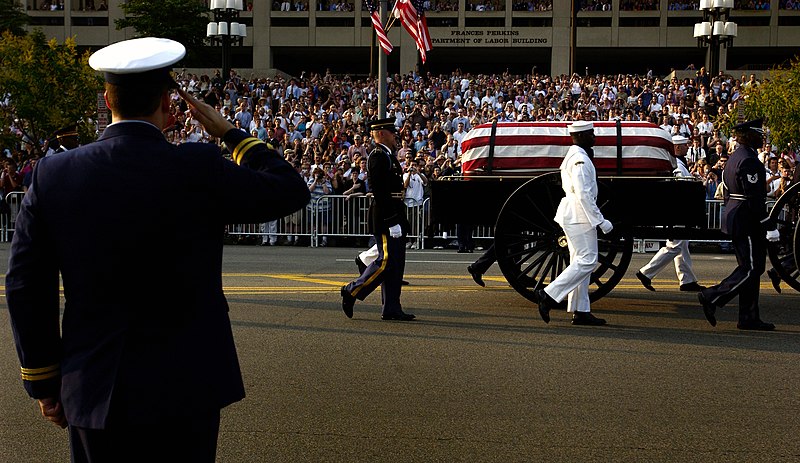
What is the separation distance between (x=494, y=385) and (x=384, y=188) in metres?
3.12

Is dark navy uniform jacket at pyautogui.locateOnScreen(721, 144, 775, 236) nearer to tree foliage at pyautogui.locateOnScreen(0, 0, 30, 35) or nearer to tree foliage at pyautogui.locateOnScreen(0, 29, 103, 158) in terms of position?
tree foliage at pyautogui.locateOnScreen(0, 29, 103, 158)

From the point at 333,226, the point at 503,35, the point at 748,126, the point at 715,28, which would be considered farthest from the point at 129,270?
the point at 503,35

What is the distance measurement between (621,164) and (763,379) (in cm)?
338

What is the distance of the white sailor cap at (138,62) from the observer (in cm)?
277

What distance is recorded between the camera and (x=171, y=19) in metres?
50.3

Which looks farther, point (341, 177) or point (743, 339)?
point (341, 177)

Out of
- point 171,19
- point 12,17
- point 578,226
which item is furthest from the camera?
point 12,17

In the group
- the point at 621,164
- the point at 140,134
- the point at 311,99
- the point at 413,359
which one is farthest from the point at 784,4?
the point at 140,134

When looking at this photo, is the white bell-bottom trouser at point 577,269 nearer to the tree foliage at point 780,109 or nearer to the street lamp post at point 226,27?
the tree foliage at point 780,109

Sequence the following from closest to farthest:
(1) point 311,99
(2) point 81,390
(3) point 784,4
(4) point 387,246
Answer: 1. (2) point 81,390
2. (4) point 387,246
3. (1) point 311,99
4. (3) point 784,4

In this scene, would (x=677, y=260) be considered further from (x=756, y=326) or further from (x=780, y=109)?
(x=780, y=109)

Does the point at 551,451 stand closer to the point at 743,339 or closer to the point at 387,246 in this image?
the point at 743,339

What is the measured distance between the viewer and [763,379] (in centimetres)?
657

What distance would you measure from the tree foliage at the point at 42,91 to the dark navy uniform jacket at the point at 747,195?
779 inches
